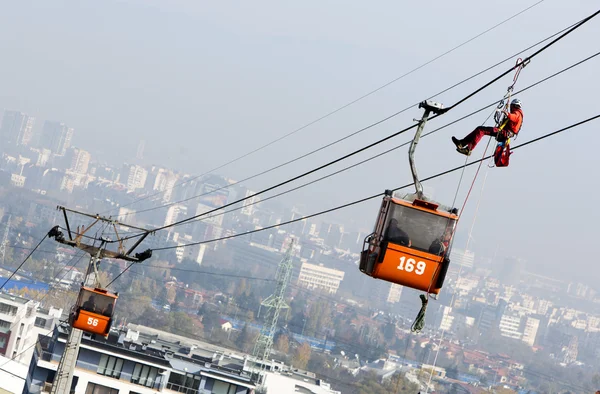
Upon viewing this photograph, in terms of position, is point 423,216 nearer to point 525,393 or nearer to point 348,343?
point 525,393

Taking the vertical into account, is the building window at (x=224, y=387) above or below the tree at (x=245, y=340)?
above

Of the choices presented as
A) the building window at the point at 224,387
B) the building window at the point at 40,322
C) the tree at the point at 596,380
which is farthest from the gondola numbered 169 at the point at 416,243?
the tree at the point at 596,380

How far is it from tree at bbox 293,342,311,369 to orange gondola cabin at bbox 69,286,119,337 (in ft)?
275

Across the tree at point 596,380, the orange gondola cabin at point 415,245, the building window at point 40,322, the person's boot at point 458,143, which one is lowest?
the building window at point 40,322

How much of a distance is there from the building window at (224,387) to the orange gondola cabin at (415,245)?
25.7 m

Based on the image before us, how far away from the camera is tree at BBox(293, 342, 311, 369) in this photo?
333 ft

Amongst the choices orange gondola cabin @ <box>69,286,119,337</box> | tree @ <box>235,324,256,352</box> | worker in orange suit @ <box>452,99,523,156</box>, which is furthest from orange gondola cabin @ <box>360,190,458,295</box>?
tree @ <box>235,324,256,352</box>

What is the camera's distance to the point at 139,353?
33062 mm

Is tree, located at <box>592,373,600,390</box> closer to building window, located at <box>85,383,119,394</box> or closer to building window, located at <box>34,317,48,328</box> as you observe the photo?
building window, located at <box>34,317,48,328</box>

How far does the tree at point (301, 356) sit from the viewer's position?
102 metres

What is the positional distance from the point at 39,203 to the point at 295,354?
100595 mm

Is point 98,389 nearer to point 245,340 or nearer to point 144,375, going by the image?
point 144,375

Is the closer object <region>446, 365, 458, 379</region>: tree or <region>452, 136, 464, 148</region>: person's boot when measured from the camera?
<region>452, 136, 464, 148</region>: person's boot

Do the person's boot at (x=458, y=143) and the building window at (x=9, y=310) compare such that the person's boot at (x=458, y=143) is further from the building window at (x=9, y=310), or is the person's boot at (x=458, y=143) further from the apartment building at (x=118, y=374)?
the building window at (x=9, y=310)
